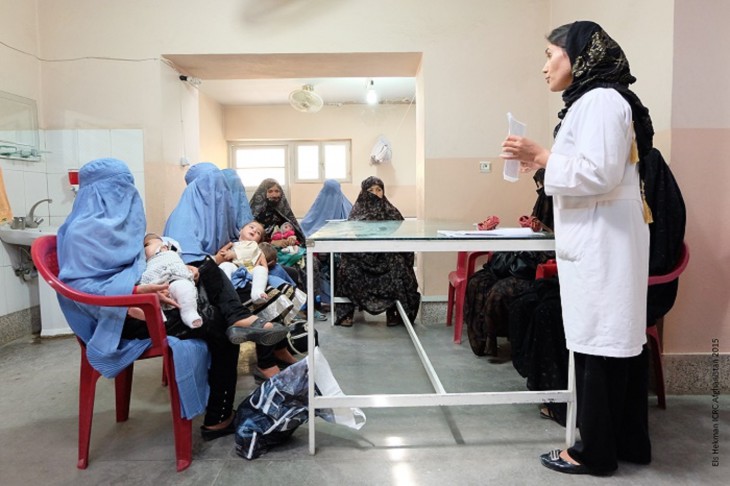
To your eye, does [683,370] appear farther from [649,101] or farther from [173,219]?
[173,219]

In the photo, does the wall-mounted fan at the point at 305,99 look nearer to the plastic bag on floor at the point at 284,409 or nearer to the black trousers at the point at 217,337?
the black trousers at the point at 217,337

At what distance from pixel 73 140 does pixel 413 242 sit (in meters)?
3.10

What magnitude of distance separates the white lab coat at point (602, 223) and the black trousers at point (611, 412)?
10 centimetres

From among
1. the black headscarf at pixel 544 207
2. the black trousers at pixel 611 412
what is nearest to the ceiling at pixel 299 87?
the black headscarf at pixel 544 207

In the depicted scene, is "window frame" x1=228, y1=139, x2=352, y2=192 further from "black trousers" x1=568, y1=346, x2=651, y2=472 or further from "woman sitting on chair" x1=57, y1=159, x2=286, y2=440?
"black trousers" x1=568, y1=346, x2=651, y2=472

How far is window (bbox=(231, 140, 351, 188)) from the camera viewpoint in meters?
6.82

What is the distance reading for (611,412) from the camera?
150 centimetres

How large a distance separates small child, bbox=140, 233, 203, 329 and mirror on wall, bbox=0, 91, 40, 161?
212 centimetres

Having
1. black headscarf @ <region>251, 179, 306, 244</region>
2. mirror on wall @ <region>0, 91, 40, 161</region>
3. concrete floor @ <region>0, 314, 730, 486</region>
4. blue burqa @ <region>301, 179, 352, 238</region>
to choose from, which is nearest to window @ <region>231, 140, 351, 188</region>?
blue burqa @ <region>301, 179, 352, 238</region>

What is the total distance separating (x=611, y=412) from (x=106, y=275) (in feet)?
5.88

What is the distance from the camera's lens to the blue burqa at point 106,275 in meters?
1.57

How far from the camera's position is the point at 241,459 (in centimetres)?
165

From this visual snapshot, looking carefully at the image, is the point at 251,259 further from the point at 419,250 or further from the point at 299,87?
the point at 299,87

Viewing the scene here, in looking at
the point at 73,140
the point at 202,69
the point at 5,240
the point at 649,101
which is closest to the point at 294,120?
the point at 202,69
